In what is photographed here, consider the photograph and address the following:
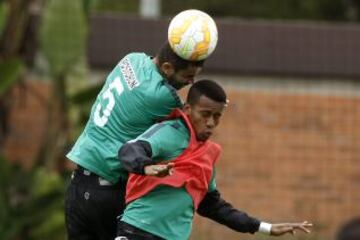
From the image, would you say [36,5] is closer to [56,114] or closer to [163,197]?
[56,114]

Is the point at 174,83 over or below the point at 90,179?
over

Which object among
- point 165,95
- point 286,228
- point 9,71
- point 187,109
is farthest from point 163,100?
point 9,71

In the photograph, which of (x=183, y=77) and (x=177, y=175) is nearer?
(x=177, y=175)

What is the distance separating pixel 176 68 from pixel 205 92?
0.74 ft

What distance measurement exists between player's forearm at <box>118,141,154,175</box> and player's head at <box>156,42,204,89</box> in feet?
1.72

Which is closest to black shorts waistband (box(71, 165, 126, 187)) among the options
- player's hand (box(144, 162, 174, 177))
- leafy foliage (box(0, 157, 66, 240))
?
player's hand (box(144, 162, 174, 177))

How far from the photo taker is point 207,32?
745 centimetres

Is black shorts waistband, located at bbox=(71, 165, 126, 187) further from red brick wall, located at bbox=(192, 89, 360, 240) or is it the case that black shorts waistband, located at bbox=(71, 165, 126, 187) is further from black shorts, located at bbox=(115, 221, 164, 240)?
red brick wall, located at bbox=(192, 89, 360, 240)

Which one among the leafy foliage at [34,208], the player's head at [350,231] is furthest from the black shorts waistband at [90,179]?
the player's head at [350,231]

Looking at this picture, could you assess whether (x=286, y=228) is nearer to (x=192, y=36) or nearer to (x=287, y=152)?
(x=192, y=36)

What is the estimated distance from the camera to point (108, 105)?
7.71 meters

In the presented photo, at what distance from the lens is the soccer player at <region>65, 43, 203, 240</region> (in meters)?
7.52

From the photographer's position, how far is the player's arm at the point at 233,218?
7695 millimetres

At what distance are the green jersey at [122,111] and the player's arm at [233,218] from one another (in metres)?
0.51
